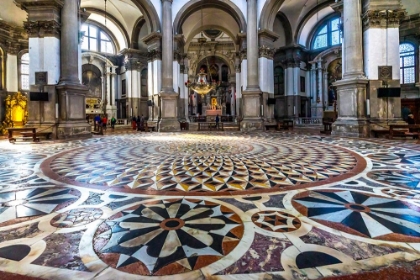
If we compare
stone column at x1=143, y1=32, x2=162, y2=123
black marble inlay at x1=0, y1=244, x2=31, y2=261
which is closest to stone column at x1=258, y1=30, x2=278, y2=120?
stone column at x1=143, y1=32, x2=162, y2=123

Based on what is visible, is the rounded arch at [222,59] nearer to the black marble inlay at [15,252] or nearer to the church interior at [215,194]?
the church interior at [215,194]

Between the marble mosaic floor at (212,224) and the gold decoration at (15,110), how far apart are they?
661 inches

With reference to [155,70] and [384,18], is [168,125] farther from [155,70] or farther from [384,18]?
[384,18]

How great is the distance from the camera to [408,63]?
1773 cm

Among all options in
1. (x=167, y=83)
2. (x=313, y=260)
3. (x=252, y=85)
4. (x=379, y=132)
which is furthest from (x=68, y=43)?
(x=379, y=132)

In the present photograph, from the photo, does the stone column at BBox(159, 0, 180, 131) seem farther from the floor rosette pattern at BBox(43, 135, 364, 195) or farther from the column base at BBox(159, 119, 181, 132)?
the floor rosette pattern at BBox(43, 135, 364, 195)

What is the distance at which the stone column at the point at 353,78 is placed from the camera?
964 cm

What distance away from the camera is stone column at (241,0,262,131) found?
14.9 m

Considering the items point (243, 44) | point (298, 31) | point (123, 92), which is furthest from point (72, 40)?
point (298, 31)

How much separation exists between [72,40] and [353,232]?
12.3m

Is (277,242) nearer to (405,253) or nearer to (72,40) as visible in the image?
(405,253)

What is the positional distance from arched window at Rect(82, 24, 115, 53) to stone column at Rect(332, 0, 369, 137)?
76.6ft

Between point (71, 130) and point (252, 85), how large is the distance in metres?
10.4

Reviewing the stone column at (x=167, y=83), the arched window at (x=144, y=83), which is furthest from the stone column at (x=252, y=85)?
the arched window at (x=144, y=83)
